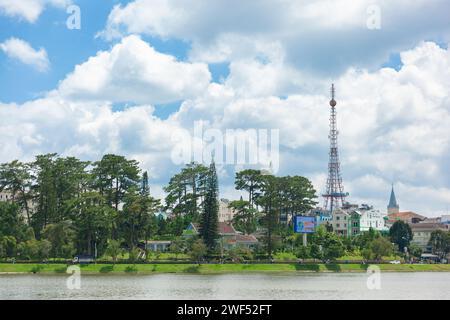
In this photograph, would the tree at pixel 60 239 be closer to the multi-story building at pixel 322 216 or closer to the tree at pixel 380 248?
the tree at pixel 380 248

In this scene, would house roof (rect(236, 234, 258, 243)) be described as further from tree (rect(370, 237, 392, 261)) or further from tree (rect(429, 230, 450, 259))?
tree (rect(429, 230, 450, 259))

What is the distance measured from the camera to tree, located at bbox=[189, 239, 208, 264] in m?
91.3

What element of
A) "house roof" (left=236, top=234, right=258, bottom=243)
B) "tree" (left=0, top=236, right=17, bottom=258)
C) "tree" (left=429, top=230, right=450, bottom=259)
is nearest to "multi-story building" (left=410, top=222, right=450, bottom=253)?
"tree" (left=429, top=230, right=450, bottom=259)

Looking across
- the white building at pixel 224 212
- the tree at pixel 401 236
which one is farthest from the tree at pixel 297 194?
the white building at pixel 224 212

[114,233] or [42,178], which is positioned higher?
[42,178]

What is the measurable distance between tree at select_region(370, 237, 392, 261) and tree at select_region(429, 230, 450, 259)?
26.8 m

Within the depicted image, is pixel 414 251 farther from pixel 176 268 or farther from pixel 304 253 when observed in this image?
pixel 176 268

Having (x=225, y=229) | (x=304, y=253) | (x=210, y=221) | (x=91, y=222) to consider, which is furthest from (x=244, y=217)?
(x=91, y=222)

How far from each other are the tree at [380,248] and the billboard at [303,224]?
35.3 ft

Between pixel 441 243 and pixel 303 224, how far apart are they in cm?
3381
